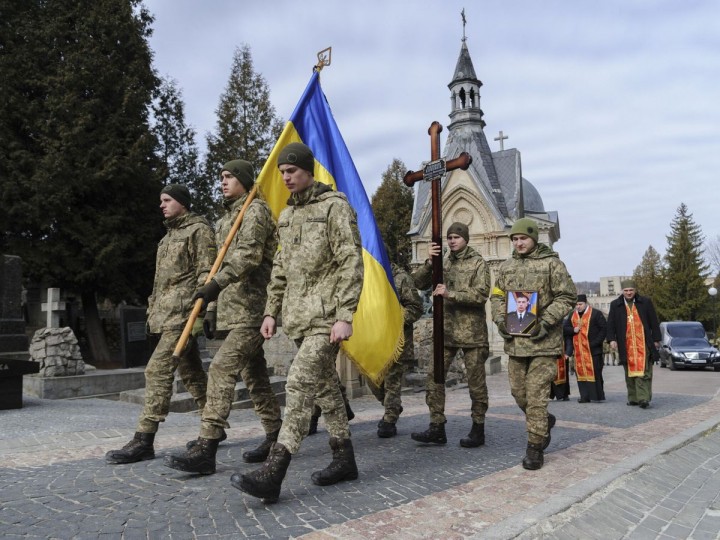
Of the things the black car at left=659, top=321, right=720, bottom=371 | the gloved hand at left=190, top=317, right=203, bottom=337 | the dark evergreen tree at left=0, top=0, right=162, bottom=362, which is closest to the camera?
the gloved hand at left=190, top=317, right=203, bottom=337

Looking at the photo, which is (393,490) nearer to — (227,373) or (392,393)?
(227,373)

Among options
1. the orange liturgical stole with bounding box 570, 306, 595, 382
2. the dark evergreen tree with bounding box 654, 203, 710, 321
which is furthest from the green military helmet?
the dark evergreen tree with bounding box 654, 203, 710, 321

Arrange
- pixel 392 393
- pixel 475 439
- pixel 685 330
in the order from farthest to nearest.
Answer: pixel 685 330, pixel 392 393, pixel 475 439

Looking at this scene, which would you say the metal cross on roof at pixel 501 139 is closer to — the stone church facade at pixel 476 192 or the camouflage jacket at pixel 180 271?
the stone church facade at pixel 476 192

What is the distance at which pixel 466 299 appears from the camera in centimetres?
551

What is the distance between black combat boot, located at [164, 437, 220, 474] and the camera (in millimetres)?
3924

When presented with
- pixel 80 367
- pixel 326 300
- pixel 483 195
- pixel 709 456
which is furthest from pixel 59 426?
pixel 483 195

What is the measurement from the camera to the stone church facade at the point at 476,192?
3161 cm

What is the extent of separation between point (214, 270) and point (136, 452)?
1.57 m

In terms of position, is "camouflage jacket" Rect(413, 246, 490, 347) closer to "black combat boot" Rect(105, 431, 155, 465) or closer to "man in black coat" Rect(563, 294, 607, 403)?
"black combat boot" Rect(105, 431, 155, 465)

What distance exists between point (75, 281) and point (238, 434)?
15255 millimetres

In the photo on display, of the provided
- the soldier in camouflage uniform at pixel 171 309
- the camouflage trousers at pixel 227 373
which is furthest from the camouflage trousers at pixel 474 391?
the soldier in camouflage uniform at pixel 171 309

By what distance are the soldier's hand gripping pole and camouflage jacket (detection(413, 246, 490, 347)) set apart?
83.0 inches

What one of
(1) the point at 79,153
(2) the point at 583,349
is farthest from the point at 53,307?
(2) the point at 583,349
